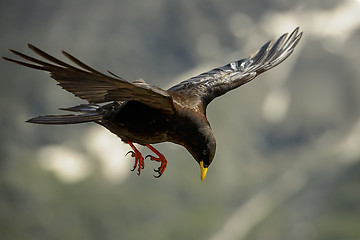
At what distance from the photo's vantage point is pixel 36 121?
1629 mm

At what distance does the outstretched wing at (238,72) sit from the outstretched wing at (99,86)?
0.43 metres

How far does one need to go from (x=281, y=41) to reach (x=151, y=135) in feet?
3.50

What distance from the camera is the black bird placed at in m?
1.38

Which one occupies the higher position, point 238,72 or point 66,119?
point 238,72

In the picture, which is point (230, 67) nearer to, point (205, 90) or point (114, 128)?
point (205, 90)

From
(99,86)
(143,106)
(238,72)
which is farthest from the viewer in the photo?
(238,72)

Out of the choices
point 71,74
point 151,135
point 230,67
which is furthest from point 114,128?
point 230,67

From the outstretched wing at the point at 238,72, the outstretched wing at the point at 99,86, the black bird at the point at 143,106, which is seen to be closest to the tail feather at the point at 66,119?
the black bird at the point at 143,106

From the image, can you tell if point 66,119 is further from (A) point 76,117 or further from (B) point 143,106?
(B) point 143,106

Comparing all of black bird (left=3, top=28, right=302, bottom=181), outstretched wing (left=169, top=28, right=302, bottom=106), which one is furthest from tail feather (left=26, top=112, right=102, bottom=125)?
outstretched wing (left=169, top=28, right=302, bottom=106)

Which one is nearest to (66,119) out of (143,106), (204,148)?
(143,106)

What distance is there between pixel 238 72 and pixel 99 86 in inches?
39.5

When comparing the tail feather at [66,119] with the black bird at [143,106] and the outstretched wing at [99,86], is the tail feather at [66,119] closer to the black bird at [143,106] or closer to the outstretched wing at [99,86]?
the black bird at [143,106]

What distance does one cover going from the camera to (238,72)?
2320mm
